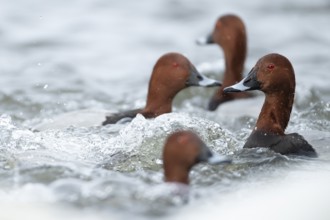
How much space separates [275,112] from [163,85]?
4.48 ft

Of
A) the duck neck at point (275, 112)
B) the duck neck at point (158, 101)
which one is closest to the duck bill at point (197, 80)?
the duck neck at point (158, 101)

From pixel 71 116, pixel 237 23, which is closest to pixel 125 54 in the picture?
pixel 237 23

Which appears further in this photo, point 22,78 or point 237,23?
point 22,78

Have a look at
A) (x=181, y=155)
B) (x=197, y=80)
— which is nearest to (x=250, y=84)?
(x=197, y=80)

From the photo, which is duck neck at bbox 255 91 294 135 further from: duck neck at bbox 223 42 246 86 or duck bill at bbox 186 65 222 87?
duck neck at bbox 223 42 246 86

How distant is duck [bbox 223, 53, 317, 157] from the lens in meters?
7.04

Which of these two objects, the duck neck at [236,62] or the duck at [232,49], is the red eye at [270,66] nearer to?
the duck at [232,49]

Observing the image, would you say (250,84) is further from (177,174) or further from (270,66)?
(177,174)

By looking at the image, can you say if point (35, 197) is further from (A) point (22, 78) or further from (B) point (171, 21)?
(B) point (171, 21)

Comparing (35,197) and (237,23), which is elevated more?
(237,23)

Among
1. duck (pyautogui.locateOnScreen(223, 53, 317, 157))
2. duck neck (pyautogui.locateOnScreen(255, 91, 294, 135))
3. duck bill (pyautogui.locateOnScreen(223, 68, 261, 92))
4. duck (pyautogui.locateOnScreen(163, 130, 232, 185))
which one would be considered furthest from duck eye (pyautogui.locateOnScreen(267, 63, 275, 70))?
duck (pyautogui.locateOnScreen(163, 130, 232, 185))

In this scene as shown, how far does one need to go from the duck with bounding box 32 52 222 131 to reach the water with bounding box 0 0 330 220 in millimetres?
261

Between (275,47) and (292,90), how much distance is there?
4937 millimetres

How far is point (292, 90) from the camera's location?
722 centimetres
